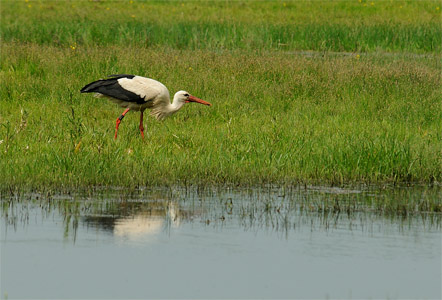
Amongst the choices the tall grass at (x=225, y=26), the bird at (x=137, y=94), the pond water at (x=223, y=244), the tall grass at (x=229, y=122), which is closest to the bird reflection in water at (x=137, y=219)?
the pond water at (x=223, y=244)

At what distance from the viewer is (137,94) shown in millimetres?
11570

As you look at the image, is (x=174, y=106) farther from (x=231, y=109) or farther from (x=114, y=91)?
(x=231, y=109)

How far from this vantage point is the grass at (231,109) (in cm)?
896

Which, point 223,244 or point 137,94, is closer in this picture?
point 223,244

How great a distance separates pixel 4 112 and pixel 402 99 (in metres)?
6.21

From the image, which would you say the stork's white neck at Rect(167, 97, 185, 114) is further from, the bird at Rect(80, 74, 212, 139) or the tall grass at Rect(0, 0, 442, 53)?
the tall grass at Rect(0, 0, 442, 53)

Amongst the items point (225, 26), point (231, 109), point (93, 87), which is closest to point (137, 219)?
point (93, 87)

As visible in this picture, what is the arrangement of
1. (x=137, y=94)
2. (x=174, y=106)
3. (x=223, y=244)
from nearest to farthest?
(x=223, y=244) < (x=137, y=94) < (x=174, y=106)

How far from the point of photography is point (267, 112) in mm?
12836

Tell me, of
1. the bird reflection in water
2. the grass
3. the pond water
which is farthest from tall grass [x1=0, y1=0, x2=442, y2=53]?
the bird reflection in water

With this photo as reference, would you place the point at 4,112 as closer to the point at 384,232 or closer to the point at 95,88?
the point at 95,88

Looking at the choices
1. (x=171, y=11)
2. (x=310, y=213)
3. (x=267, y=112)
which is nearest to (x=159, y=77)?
(x=267, y=112)

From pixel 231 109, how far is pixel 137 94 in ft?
6.21

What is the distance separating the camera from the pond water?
18.2 ft
